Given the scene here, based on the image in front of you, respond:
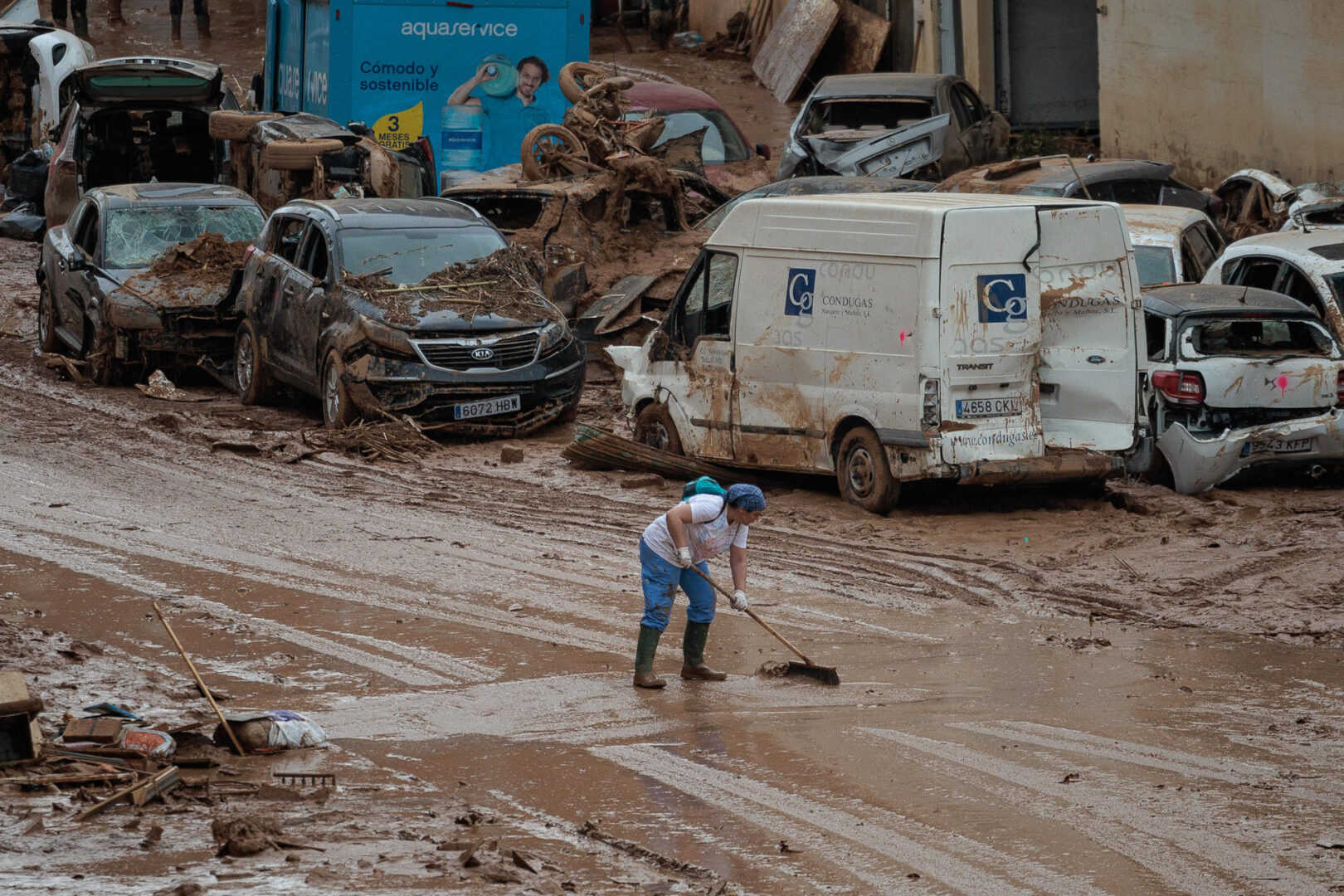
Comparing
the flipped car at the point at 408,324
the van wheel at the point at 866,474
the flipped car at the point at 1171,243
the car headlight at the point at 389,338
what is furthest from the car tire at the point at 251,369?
the flipped car at the point at 1171,243

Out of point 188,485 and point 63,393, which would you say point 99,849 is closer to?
point 188,485

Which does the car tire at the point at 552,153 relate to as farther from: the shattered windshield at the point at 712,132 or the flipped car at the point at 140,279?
the flipped car at the point at 140,279

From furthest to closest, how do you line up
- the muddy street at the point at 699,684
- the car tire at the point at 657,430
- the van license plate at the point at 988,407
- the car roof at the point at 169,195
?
the car roof at the point at 169,195
the car tire at the point at 657,430
the van license plate at the point at 988,407
the muddy street at the point at 699,684

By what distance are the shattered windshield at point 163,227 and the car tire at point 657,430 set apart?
20.0 ft

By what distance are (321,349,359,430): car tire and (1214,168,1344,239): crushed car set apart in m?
8.76

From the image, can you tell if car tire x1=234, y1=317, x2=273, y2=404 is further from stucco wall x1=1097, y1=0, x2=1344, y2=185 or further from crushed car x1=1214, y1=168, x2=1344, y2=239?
stucco wall x1=1097, y1=0, x2=1344, y2=185

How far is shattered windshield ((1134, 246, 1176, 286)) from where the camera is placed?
1414 centimetres

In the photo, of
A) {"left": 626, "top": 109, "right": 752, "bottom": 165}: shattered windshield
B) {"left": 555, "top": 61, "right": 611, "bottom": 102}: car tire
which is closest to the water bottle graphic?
{"left": 555, "top": 61, "right": 611, "bottom": 102}: car tire

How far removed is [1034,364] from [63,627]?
6.42 m

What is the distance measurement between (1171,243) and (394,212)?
685 centimetres

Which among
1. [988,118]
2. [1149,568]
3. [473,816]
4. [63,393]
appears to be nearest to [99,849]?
[473,816]

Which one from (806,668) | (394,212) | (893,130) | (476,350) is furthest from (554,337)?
(893,130)

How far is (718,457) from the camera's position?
12.9 metres

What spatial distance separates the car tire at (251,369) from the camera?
15836mm
